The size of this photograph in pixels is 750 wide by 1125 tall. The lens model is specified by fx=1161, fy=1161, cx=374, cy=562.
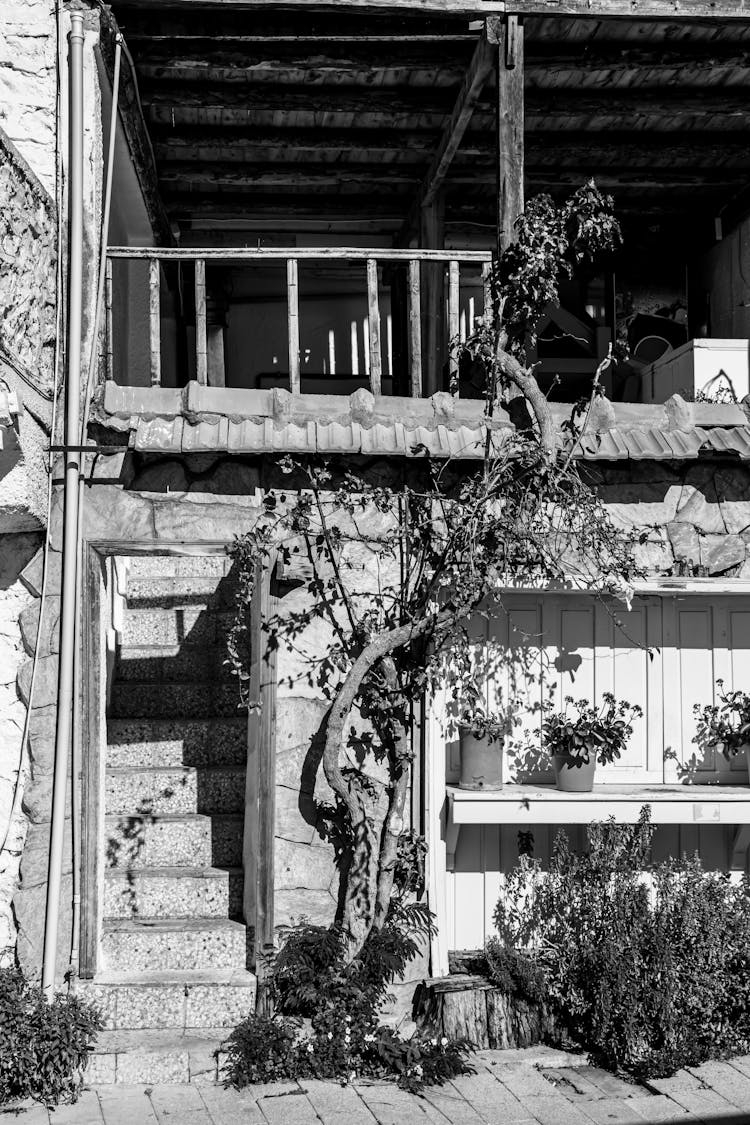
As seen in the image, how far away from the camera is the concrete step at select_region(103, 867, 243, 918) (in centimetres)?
650

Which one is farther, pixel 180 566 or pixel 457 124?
pixel 180 566

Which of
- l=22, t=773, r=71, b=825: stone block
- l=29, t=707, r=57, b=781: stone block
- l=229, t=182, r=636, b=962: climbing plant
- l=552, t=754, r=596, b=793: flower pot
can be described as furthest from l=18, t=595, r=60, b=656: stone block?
l=552, t=754, r=596, b=793: flower pot

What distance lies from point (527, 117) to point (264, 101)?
1863 millimetres

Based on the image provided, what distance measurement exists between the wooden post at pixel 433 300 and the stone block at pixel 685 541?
2963mm

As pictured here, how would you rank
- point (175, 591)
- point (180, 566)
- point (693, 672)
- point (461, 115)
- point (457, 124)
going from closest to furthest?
point (693, 672)
point (461, 115)
point (457, 124)
point (175, 591)
point (180, 566)

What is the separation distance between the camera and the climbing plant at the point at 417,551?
6.00m

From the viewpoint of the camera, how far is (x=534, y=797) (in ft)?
20.0

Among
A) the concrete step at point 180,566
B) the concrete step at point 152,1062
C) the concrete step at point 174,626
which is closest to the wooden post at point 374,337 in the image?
the concrete step at point 174,626

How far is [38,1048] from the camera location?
5.23 meters

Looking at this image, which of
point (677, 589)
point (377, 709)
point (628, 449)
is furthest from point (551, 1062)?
point (628, 449)

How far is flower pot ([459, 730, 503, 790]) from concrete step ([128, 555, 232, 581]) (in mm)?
3370

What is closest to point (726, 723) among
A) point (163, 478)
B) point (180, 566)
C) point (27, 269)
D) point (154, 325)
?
point (163, 478)

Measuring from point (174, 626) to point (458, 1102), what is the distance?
4202mm

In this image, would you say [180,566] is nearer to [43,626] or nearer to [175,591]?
[175,591]
